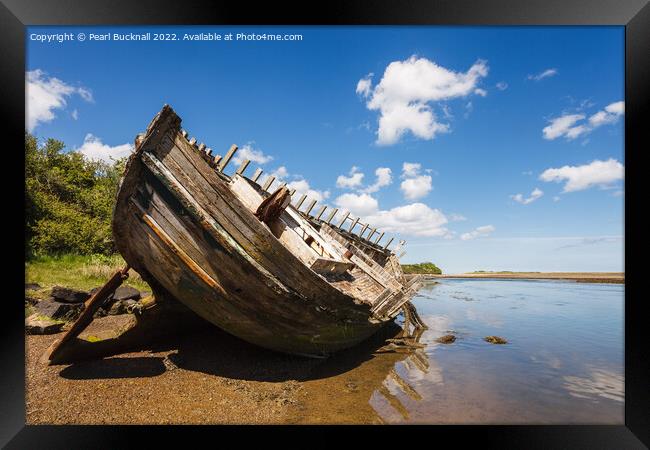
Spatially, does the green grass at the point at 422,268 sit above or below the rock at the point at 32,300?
above

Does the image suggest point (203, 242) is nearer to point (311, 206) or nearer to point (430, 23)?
point (430, 23)

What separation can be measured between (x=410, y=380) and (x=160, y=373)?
4.12 meters

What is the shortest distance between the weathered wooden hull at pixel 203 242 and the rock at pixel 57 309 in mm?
3844

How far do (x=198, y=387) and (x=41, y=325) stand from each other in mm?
4309

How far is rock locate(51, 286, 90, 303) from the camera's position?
6.88 metres

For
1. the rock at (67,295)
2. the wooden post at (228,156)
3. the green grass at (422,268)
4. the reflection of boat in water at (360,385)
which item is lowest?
the rock at (67,295)

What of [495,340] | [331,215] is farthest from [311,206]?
[495,340]

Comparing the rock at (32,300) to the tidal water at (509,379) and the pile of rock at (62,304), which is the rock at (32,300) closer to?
the pile of rock at (62,304)

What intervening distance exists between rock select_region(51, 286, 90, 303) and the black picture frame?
3770 mm

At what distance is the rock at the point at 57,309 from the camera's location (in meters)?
6.60

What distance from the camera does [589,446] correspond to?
3729 mm

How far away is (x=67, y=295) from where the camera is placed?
7000 mm

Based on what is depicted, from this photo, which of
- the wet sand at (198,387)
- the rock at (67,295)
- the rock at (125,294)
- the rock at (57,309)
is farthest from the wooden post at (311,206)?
the rock at (57,309)
